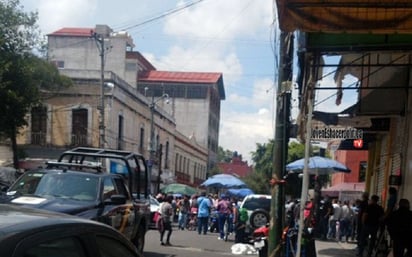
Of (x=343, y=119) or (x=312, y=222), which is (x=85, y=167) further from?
(x=343, y=119)

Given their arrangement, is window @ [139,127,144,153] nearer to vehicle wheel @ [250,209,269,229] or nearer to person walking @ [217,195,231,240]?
person walking @ [217,195,231,240]

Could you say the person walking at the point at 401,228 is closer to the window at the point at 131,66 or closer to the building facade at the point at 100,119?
the building facade at the point at 100,119

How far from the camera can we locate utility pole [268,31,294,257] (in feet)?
37.1

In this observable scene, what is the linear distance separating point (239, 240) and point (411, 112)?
824 centimetres

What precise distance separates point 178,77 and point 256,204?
212ft

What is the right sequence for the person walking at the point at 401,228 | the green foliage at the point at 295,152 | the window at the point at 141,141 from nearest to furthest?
1. the person walking at the point at 401,228
2. the window at the point at 141,141
3. the green foliage at the point at 295,152

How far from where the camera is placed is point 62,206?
10.1 meters

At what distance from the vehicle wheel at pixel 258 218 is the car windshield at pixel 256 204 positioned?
6.04 feet

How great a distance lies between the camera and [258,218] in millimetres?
20328

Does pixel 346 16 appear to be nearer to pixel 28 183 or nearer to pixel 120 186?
pixel 120 186

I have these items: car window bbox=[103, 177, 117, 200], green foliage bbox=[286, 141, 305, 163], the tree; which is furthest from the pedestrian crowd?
green foliage bbox=[286, 141, 305, 163]

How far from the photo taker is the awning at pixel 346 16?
25.2 ft

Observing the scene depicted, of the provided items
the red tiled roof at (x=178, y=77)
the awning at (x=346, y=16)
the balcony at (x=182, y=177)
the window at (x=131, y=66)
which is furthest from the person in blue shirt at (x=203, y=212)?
the red tiled roof at (x=178, y=77)

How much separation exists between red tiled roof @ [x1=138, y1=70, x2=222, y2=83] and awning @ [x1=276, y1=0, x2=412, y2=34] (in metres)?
74.9
